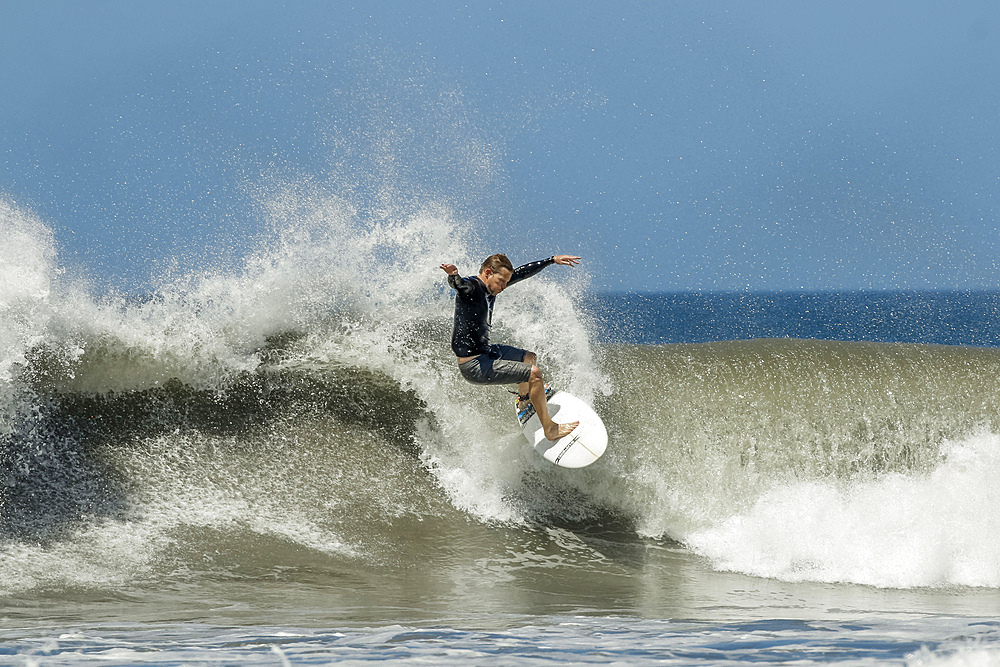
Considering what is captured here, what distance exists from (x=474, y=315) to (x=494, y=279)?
0.29 metres

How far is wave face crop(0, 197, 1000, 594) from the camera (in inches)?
261

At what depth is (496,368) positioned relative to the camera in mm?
6109

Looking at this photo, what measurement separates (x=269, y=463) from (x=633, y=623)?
12.3 feet

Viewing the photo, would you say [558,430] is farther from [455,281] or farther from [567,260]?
[455,281]

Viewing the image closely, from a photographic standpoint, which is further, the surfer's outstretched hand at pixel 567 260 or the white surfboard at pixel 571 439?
the white surfboard at pixel 571 439

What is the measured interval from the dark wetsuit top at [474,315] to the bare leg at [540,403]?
396mm

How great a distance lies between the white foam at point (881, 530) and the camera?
6.61 metres

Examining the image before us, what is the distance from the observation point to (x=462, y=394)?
7.83 metres

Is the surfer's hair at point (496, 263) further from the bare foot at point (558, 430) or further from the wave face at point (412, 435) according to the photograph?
the wave face at point (412, 435)

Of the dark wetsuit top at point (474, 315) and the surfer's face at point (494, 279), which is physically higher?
the surfer's face at point (494, 279)

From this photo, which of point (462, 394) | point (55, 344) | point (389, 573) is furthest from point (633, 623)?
point (55, 344)

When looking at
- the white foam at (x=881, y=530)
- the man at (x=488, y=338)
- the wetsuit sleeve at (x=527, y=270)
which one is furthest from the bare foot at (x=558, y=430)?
the white foam at (x=881, y=530)

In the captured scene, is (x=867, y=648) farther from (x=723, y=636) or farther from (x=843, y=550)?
(x=843, y=550)

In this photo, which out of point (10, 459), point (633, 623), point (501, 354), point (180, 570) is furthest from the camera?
point (10, 459)
